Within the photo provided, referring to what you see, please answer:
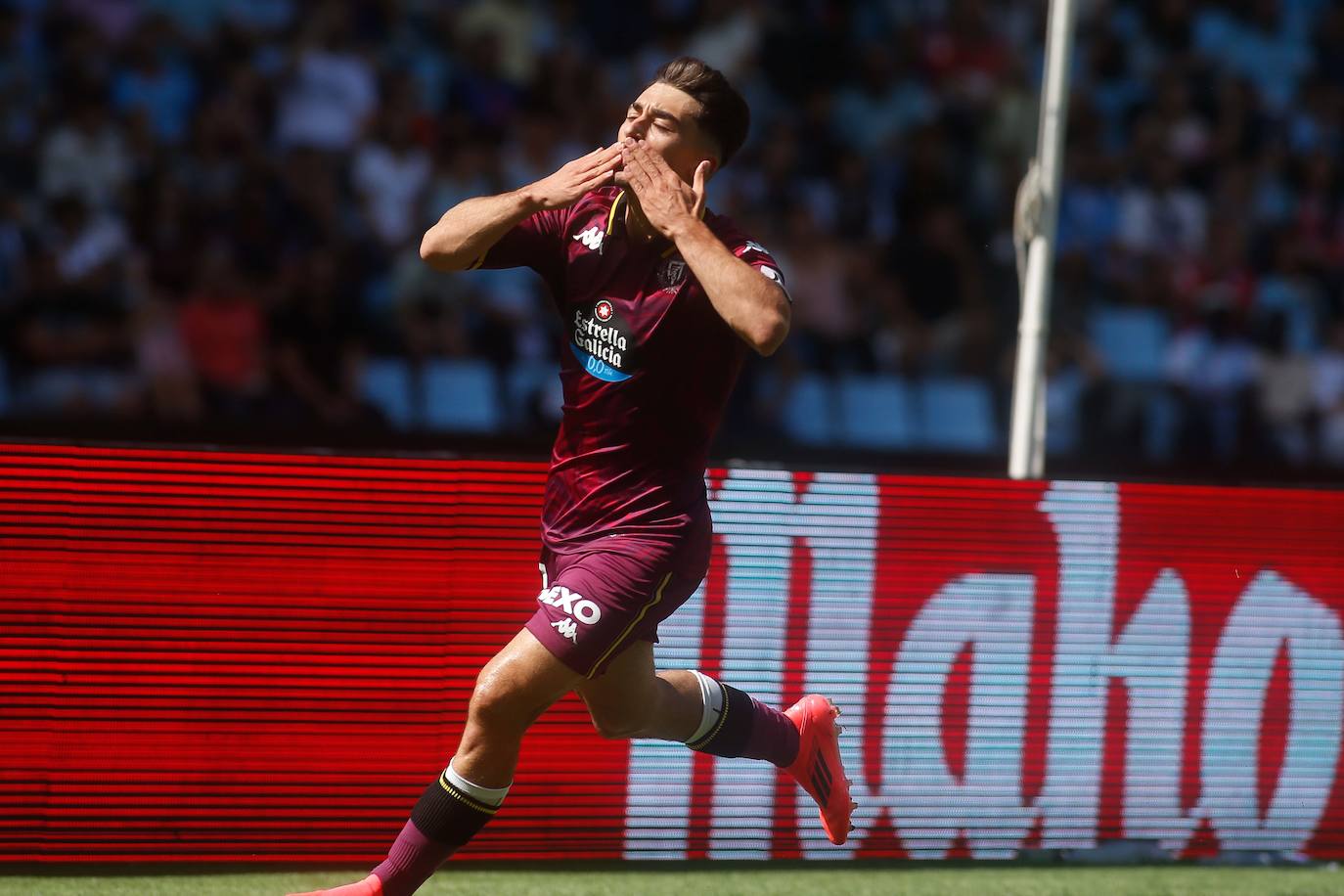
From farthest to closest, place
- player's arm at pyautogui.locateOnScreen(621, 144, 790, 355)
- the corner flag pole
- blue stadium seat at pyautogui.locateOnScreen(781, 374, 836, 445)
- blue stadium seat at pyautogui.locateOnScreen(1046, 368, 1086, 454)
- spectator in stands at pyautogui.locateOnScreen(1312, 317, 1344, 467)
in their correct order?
1. spectator in stands at pyautogui.locateOnScreen(1312, 317, 1344, 467)
2. blue stadium seat at pyautogui.locateOnScreen(1046, 368, 1086, 454)
3. blue stadium seat at pyautogui.locateOnScreen(781, 374, 836, 445)
4. the corner flag pole
5. player's arm at pyautogui.locateOnScreen(621, 144, 790, 355)

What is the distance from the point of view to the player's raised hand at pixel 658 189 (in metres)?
3.42

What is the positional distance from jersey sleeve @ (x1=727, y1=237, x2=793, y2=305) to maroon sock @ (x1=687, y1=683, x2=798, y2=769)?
1.20 m

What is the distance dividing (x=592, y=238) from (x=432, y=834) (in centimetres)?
140

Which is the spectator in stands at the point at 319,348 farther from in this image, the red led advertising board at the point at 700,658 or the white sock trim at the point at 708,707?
the white sock trim at the point at 708,707

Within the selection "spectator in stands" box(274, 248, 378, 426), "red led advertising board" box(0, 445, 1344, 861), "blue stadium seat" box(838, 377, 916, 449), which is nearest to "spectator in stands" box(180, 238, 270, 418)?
"spectator in stands" box(274, 248, 378, 426)

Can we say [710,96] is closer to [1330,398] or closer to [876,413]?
[876,413]

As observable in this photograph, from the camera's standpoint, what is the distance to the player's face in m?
3.62

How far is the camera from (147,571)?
4309mm

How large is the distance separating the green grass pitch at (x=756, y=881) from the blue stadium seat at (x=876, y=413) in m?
4.71

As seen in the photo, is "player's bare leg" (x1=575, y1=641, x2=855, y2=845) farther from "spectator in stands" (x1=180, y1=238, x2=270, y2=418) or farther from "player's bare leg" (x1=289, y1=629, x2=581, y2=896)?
"spectator in stands" (x1=180, y1=238, x2=270, y2=418)

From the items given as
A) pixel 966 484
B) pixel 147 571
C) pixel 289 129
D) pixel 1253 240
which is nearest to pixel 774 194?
pixel 289 129

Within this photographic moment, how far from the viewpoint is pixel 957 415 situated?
32.4ft

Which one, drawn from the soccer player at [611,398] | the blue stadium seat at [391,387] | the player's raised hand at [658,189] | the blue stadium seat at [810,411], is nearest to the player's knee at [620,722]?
the soccer player at [611,398]

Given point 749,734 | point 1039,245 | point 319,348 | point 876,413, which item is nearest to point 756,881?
point 749,734
